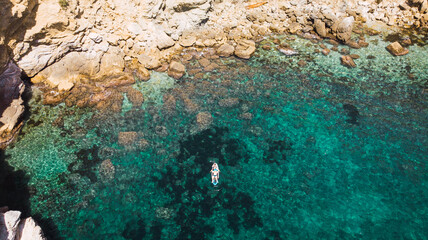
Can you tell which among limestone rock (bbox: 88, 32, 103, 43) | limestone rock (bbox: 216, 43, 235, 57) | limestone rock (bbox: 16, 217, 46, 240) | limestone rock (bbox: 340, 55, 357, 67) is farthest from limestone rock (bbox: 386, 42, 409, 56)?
limestone rock (bbox: 16, 217, 46, 240)

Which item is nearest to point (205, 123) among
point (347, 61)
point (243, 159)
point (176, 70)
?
point (243, 159)

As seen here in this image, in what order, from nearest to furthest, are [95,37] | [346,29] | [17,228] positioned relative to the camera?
[17,228] < [95,37] < [346,29]

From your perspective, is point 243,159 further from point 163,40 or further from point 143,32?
point 143,32

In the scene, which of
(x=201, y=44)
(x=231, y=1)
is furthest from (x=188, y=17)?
(x=231, y=1)

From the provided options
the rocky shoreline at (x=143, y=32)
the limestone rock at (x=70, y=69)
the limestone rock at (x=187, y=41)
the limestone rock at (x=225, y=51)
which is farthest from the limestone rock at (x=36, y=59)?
the limestone rock at (x=225, y=51)

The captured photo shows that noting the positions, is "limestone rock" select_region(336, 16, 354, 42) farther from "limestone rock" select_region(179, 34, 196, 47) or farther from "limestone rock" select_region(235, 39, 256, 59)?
"limestone rock" select_region(179, 34, 196, 47)

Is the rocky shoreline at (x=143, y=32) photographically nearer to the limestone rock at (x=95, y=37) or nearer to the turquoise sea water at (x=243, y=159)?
the limestone rock at (x=95, y=37)
